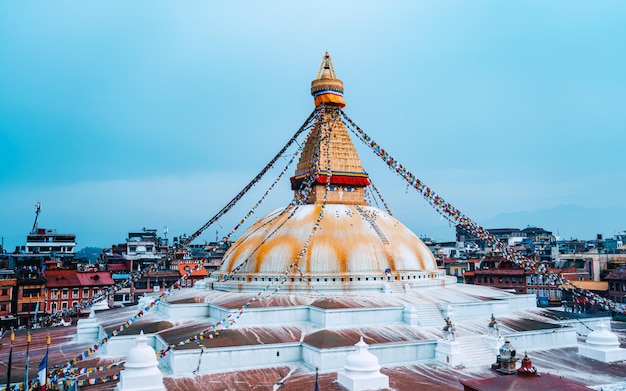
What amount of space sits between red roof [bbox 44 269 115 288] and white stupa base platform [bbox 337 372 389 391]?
23674mm

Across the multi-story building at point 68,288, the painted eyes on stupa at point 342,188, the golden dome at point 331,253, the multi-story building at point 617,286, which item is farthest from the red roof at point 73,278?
the multi-story building at point 617,286

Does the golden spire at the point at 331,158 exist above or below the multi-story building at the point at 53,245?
above

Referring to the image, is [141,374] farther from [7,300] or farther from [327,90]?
[7,300]

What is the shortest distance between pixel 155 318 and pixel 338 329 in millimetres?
6203

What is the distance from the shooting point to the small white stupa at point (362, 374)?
11.6m

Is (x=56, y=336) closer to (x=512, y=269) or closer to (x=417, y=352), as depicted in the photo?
(x=417, y=352)

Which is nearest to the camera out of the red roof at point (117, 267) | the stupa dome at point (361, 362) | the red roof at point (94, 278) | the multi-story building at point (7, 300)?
the stupa dome at point (361, 362)

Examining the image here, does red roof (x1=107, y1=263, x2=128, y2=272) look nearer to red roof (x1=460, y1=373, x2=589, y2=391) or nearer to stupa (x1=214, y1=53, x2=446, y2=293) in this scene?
stupa (x1=214, y1=53, x2=446, y2=293)

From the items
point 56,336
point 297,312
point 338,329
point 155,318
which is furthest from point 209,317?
point 56,336

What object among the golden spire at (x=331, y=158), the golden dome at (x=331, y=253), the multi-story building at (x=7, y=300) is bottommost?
the multi-story building at (x=7, y=300)

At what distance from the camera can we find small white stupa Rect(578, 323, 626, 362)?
46.1 feet

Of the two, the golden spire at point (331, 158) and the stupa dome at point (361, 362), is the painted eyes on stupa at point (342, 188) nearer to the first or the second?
the golden spire at point (331, 158)

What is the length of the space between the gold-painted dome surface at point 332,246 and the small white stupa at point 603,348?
5906 mm

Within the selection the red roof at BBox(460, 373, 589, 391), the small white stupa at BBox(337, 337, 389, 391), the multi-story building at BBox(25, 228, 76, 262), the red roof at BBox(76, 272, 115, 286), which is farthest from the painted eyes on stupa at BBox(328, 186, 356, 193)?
the multi-story building at BBox(25, 228, 76, 262)
